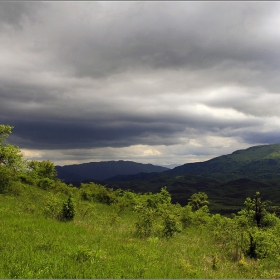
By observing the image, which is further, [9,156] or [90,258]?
[9,156]

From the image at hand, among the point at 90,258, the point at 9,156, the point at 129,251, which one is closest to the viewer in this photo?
the point at 90,258

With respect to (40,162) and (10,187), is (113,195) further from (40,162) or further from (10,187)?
(40,162)

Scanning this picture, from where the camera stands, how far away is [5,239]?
1215 centimetres

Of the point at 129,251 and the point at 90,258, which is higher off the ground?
the point at 90,258

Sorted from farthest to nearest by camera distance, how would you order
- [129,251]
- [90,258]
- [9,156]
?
[9,156], [129,251], [90,258]

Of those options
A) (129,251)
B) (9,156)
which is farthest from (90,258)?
(9,156)

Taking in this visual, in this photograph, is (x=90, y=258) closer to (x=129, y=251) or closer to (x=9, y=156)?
(x=129, y=251)

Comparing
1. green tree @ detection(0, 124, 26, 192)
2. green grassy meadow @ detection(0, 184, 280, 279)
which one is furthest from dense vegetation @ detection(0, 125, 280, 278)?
green tree @ detection(0, 124, 26, 192)

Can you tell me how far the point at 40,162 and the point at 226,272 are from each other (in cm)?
7678

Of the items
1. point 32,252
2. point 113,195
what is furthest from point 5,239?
point 113,195

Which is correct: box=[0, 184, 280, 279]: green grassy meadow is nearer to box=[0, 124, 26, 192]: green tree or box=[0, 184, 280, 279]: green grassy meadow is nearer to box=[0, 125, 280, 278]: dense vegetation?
box=[0, 125, 280, 278]: dense vegetation

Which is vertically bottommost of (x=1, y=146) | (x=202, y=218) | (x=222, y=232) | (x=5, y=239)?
(x=202, y=218)

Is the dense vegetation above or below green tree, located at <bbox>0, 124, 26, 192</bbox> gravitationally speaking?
A: below

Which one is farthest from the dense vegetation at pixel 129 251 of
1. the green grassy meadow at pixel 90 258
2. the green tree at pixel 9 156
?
the green tree at pixel 9 156
